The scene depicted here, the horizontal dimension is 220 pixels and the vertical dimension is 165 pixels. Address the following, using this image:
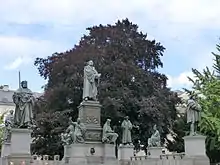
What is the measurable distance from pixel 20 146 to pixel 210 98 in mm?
12107

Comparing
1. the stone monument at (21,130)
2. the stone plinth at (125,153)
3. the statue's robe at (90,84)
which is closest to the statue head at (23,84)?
the stone monument at (21,130)

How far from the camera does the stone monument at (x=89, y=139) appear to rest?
20.5m

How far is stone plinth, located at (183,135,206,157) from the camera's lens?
58.1ft

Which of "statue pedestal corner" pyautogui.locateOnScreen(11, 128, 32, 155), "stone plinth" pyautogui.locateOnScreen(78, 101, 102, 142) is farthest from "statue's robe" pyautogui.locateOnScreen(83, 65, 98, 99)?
"statue pedestal corner" pyautogui.locateOnScreen(11, 128, 32, 155)

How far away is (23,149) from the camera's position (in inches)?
672

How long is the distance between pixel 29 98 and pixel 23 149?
199 centimetres

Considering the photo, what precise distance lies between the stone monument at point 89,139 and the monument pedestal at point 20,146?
12.4ft

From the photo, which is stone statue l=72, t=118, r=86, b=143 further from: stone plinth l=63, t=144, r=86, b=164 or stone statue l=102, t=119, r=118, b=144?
stone statue l=102, t=119, r=118, b=144

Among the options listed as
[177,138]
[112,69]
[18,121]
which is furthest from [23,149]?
[177,138]

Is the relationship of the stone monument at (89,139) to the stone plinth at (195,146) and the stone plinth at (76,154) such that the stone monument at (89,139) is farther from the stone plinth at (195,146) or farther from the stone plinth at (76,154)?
the stone plinth at (195,146)

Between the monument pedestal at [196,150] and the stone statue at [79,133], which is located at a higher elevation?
the stone statue at [79,133]

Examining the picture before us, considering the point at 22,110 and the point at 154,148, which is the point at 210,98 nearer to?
the point at 154,148

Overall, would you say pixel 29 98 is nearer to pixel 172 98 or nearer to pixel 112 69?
pixel 112 69

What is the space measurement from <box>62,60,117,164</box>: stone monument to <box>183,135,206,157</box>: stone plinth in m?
4.52
